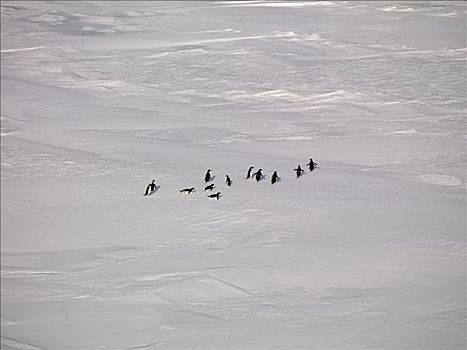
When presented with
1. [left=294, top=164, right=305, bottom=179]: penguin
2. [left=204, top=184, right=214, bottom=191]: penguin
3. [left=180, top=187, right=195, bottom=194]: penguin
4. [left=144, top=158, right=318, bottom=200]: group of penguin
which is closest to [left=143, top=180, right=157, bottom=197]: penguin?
[left=144, top=158, right=318, bottom=200]: group of penguin

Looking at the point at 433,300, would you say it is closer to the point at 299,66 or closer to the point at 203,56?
the point at 299,66

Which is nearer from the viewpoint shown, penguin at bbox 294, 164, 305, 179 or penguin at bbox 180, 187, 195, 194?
penguin at bbox 180, 187, 195, 194

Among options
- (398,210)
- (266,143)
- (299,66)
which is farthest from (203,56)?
(398,210)

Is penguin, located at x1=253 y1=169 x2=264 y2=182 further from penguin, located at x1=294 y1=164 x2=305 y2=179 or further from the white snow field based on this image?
penguin, located at x1=294 y1=164 x2=305 y2=179

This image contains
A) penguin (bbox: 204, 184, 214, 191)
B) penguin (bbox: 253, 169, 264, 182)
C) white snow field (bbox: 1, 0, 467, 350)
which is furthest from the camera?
penguin (bbox: 253, 169, 264, 182)

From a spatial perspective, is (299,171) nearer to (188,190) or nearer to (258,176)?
(258,176)

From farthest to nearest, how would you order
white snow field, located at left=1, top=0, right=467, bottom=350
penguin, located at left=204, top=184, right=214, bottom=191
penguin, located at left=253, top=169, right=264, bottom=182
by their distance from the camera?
penguin, located at left=253, top=169, right=264, bottom=182 → penguin, located at left=204, top=184, right=214, bottom=191 → white snow field, located at left=1, top=0, right=467, bottom=350

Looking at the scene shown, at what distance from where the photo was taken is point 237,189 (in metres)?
6.96

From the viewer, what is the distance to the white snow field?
4.95m

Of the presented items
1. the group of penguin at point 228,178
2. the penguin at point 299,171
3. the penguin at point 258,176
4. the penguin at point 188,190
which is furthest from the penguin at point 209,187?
the penguin at point 299,171

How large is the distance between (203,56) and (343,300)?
22.9 feet

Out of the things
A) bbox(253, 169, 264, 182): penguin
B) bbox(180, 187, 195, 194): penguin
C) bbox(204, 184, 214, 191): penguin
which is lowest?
bbox(180, 187, 195, 194): penguin

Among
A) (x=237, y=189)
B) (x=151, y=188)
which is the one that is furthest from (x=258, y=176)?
(x=151, y=188)

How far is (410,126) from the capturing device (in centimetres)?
823
